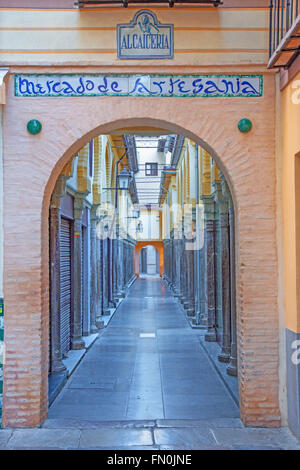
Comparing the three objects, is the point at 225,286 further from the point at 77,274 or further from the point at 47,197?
the point at 47,197

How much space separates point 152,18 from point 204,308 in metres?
9.53

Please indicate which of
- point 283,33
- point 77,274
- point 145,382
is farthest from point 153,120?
point 77,274

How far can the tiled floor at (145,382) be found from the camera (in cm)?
638

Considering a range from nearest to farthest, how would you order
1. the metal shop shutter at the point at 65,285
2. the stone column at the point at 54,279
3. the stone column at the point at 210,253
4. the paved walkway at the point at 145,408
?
the paved walkway at the point at 145,408 → the stone column at the point at 54,279 → the metal shop shutter at the point at 65,285 → the stone column at the point at 210,253

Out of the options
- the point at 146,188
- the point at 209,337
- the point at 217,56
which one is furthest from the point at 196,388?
the point at 146,188

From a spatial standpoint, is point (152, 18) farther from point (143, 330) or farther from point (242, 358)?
point (143, 330)

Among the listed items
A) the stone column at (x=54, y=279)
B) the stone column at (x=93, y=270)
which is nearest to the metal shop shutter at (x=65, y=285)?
the stone column at (x=54, y=279)

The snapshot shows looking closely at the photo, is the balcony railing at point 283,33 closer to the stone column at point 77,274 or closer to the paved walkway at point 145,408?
the paved walkway at point 145,408

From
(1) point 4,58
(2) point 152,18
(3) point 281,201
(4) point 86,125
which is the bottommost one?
(3) point 281,201

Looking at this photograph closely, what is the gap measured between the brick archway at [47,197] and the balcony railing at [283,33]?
424mm

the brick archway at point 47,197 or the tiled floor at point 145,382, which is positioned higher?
the brick archway at point 47,197

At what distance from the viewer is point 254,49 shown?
231 inches

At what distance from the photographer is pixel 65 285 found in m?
9.98

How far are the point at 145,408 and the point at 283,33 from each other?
206 inches
